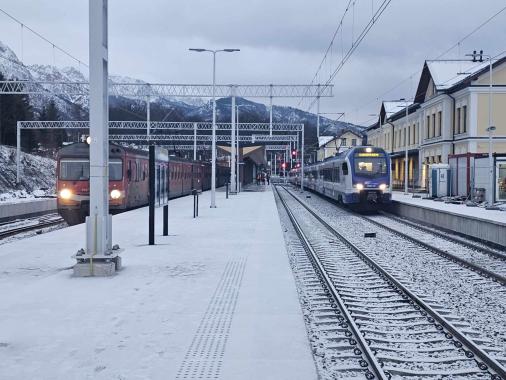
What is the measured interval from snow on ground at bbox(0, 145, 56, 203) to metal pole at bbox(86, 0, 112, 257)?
39.3 m

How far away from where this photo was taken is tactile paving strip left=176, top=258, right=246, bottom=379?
5.45 metres

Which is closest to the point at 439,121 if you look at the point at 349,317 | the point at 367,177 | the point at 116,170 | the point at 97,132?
the point at 367,177

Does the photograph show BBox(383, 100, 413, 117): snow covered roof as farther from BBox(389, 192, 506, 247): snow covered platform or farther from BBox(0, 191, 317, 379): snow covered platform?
BBox(0, 191, 317, 379): snow covered platform

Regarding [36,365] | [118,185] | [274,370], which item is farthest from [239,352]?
[118,185]

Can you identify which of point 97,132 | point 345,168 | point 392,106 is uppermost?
point 392,106

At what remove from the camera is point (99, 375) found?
5.31 m

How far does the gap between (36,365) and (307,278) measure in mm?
6352

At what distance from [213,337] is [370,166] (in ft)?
75.0

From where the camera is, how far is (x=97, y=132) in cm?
1052

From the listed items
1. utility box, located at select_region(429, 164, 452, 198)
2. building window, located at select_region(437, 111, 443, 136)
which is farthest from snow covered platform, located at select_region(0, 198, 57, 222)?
building window, located at select_region(437, 111, 443, 136)

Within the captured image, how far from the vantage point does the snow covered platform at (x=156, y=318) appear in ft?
18.3

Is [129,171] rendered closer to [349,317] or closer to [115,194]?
[115,194]

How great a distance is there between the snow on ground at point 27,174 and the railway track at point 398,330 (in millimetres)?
41181

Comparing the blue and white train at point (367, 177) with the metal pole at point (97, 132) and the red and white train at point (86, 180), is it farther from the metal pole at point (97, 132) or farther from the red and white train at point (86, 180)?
the metal pole at point (97, 132)
